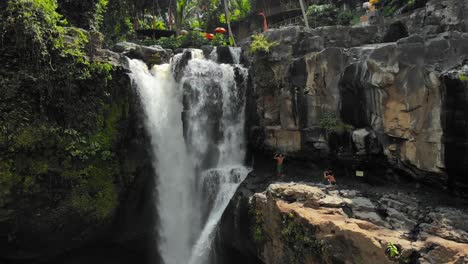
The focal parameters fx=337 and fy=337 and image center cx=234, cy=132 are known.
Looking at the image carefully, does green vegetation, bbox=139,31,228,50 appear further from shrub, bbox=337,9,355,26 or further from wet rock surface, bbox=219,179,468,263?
wet rock surface, bbox=219,179,468,263

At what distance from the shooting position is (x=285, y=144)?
44.3 feet

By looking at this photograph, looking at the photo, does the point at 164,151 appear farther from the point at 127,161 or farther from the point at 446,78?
the point at 446,78

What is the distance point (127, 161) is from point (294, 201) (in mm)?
6246

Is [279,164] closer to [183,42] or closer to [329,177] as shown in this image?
[329,177]

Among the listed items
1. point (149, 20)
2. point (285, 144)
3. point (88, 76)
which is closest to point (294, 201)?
point (285, 144)

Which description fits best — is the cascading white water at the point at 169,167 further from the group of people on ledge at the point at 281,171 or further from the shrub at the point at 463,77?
the shrub at the point at 463,77

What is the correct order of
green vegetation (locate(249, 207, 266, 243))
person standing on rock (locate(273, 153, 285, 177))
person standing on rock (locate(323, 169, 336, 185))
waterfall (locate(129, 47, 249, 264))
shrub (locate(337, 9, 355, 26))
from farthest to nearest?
1. shrub (locate(337, 9, 355, 26))
2. person standing on rock (locate(273, 153, 285, 177))
3. waterfall (locate(129, 47, 249, 264))
4. person standing on rock (locate(323, 169, 336, 185))
5. green vegetation (locate(249, 207, 266, 243))

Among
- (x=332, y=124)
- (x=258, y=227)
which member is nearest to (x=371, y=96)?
(x=332, y=124)

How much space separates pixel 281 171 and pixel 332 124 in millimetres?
2744

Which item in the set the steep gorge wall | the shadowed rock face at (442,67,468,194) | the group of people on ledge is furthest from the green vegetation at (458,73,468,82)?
the steep gorge wall

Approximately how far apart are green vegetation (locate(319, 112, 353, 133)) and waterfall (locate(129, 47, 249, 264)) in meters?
3.67

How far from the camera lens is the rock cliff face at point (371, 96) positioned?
9109 mm

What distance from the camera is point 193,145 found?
13766 mm

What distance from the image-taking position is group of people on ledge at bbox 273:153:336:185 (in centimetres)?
1178
